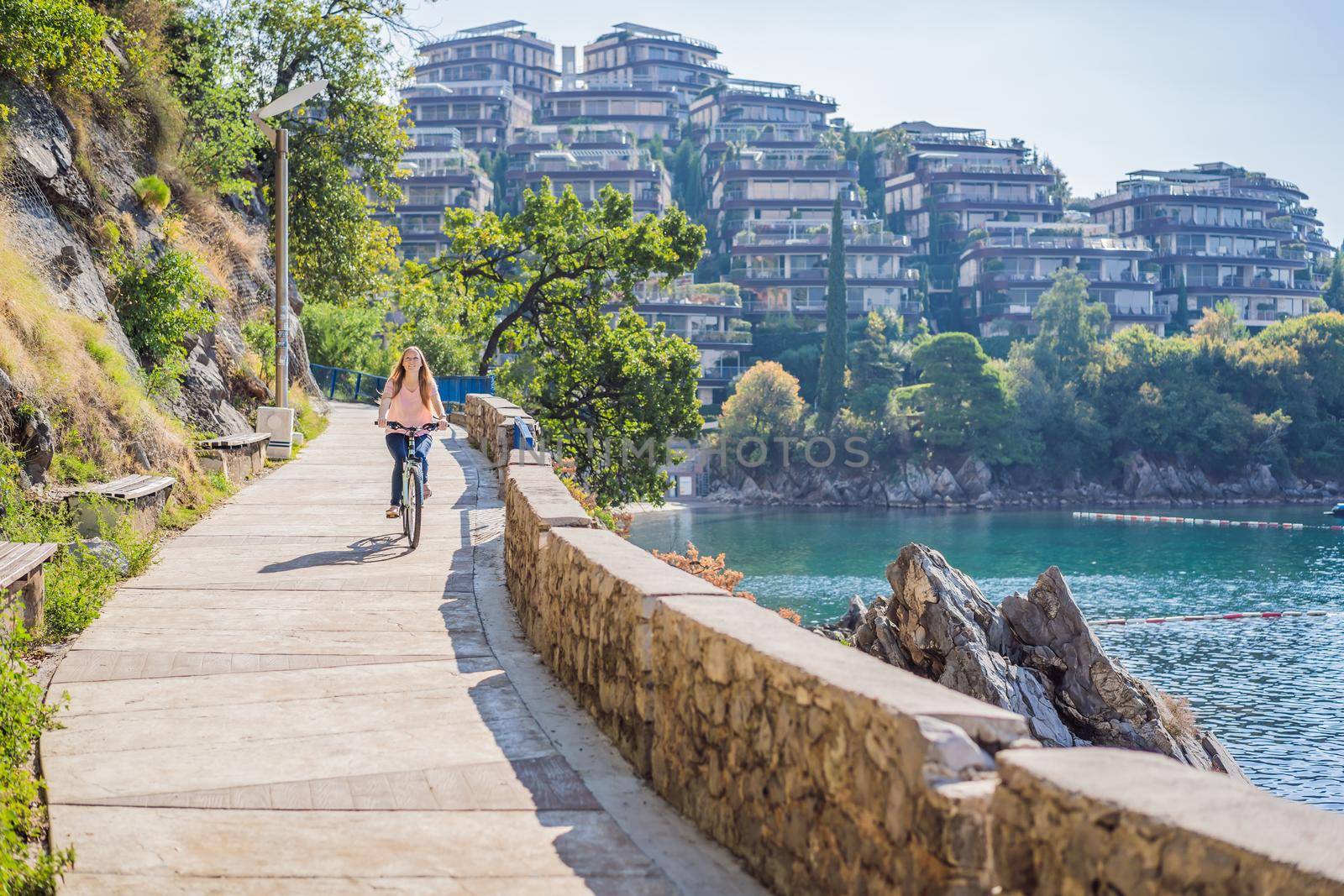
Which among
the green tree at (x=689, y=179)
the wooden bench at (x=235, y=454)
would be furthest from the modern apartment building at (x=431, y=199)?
the wooden bench at (x=235, y=454)

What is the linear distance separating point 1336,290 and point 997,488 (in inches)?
2140

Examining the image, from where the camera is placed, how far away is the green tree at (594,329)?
3741 centimetres

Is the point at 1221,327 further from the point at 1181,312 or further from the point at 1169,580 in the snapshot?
the point at 1169,580

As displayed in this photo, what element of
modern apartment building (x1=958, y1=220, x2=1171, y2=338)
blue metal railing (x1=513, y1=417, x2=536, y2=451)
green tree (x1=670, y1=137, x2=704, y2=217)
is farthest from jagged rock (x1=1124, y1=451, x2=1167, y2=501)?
blue metal railing (x1=513, y1=417, x2=536, y2=451)

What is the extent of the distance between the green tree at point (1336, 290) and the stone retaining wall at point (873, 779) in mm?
141115

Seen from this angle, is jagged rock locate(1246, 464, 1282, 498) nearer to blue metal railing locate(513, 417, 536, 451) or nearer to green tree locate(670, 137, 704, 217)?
green tree locate(670, 137, 704, 217)

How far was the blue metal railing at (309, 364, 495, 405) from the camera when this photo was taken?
38.4 meters

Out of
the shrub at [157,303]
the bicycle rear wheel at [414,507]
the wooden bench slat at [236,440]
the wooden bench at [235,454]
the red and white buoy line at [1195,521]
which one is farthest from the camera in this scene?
the red and white buoy line at [1195,521]

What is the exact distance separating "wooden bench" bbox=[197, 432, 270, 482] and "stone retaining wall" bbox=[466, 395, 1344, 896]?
1025 cm

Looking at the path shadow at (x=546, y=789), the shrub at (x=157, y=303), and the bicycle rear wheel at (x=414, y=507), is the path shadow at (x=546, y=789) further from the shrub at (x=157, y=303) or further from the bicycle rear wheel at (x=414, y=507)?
the shrub at (x=157, y=303)

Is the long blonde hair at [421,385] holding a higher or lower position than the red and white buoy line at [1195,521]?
higher

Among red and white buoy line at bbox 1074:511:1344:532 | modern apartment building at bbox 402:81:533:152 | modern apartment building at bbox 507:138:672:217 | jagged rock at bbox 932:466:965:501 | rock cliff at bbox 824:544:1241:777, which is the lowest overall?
red and white buoy line at bbox 1074:511:1344:532

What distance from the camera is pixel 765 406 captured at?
99.8 m

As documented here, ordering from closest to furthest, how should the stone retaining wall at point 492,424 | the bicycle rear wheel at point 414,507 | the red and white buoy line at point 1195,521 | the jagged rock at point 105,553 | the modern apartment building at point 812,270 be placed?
the jagged rock at point 105,553 < the bicycle rear wheel at point 414,507 < the stone retaining wall at point 492,424 < the red and white buoy line at point 1195,521 < the modern apartment building at point 812,270
